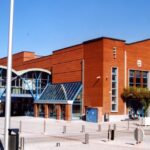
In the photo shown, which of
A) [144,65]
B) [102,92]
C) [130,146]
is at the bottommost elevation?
[130,146]

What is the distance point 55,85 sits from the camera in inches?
2420

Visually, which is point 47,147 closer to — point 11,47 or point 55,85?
point 11,47

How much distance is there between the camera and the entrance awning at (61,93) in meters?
53.7

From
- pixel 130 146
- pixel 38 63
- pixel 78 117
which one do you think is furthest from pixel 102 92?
pixel 130 146

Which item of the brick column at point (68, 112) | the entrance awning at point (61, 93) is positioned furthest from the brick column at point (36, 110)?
the brick column at point (68, 112)

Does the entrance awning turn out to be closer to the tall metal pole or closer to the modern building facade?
the modern building facade


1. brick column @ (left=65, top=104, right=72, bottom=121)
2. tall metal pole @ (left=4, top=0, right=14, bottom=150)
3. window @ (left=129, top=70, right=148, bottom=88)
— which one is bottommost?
brick column @ (left=65, top=104, right=72, bottom=121)

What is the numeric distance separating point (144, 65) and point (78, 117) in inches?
513

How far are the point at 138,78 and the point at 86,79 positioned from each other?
26.7 ft

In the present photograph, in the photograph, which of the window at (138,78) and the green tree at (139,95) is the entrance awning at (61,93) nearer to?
the green tree at (139,95)

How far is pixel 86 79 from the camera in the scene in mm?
54000

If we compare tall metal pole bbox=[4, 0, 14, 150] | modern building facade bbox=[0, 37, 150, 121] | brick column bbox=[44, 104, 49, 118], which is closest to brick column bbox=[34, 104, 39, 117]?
modern building facade bbox=[0, 37, 150, 121]

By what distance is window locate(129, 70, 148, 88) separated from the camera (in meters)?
54.9

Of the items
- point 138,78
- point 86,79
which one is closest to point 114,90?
point 86,79
